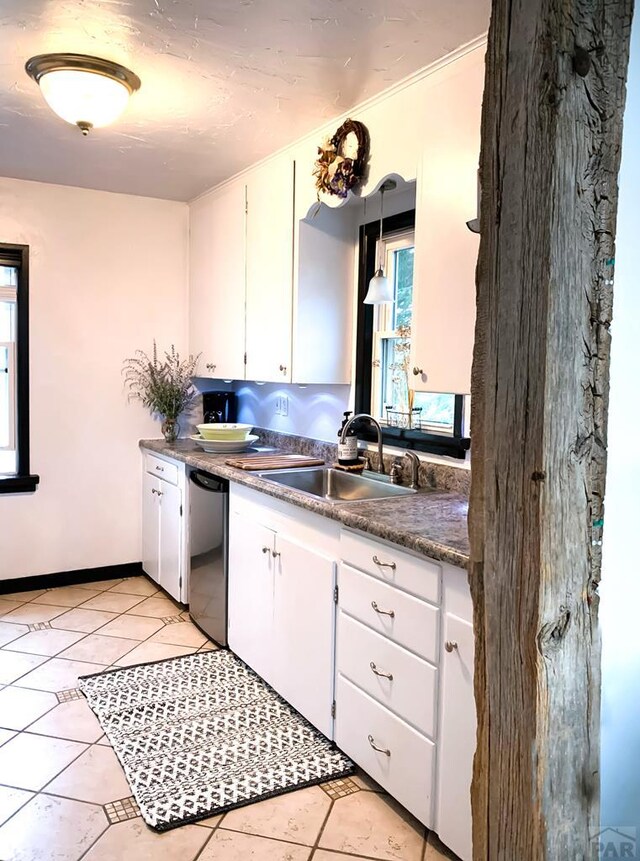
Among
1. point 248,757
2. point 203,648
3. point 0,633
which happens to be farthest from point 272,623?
point 0,633

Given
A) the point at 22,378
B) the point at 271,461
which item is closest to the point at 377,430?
the point at 271,461

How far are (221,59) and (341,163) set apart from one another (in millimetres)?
609

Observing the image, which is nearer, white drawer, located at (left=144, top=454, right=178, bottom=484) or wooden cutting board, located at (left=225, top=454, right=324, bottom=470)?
wooden cutting board, located at (left=225, top=454, right=324, bottom=470)

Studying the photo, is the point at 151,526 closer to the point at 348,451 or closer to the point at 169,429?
the point at 169,429

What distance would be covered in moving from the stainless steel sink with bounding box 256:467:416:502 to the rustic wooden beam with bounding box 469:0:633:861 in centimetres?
164

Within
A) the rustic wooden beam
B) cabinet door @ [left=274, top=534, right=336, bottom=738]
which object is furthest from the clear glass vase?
the rustic wooden beam

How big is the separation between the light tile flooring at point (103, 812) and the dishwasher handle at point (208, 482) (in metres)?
0.93

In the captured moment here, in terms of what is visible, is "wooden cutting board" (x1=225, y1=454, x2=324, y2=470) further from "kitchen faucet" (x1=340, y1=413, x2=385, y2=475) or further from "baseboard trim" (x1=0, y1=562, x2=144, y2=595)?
"baseboard trim" (x1=0, y1=562, x2=144, y2=595)

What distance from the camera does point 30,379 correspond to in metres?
3.88

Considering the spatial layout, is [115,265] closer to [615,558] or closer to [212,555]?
[212,555]

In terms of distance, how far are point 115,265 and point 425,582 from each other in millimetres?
3036

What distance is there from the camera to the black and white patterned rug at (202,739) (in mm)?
2135

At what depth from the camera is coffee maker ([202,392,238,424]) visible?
13.9ft

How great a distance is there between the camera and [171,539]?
3736 mm
